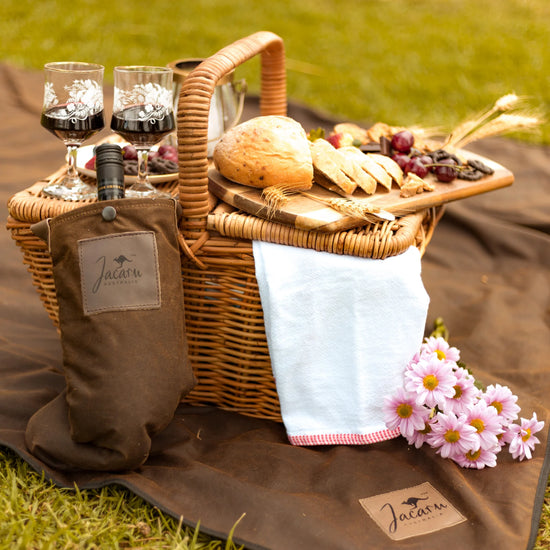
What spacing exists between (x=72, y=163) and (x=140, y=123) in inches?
10.0

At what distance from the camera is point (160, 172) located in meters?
1.95

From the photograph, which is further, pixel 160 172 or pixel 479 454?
pixel 160 172

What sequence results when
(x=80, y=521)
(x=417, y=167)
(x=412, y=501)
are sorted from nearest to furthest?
(x=80, y=521)
(x=412, y=501)
(x=417, y=167)

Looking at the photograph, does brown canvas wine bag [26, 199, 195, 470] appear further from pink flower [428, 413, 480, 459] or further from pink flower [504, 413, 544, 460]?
pink flower [504, 413, 544, 460]

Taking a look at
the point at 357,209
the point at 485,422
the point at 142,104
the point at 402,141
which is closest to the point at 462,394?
the point at 485,422

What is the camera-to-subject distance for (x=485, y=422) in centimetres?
171

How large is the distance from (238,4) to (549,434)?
530 cm

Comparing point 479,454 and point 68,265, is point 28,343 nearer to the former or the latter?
point 68,265

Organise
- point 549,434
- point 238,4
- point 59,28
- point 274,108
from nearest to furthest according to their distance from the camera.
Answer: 1. point 549,434
2. point 274,108
3. point 59,28
4. point 238,4

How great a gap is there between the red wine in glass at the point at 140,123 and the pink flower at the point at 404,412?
0.84m

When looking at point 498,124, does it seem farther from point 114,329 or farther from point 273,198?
point 114,329

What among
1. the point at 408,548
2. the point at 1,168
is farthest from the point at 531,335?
the point at 1,168

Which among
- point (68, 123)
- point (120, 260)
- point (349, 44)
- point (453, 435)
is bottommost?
point (349, 44)

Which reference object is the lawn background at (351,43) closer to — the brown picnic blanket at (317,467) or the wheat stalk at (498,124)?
the wheat stalk at (498,124)
